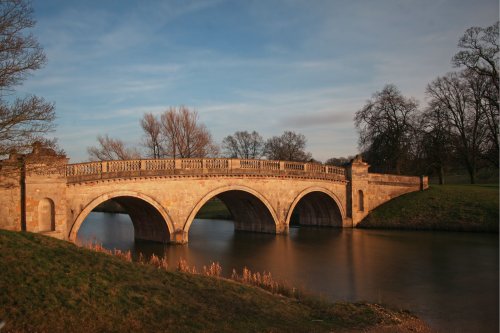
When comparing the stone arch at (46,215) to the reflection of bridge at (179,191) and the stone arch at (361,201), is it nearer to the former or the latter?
the reflection of bridge at (179,191)

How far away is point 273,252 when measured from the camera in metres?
19.2

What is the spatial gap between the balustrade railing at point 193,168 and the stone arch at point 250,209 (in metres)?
1.10

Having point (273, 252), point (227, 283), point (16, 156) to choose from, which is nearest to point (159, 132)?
point (273, 252)

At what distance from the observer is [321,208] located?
29469 mm

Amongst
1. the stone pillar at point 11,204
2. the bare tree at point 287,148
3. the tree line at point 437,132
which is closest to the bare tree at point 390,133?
the tree line at point 437,132

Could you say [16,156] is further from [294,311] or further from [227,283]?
[294,311]

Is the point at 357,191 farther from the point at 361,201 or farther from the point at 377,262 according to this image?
the point at 377,262

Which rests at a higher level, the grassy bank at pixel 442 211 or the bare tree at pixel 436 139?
the bare tree at pixel 436 139

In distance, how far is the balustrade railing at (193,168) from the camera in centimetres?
1731

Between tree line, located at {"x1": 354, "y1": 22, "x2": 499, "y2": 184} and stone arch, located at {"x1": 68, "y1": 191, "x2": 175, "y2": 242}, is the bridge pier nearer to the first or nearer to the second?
stone arch, located at {"x1": 68, "y1": 191, "x2": 175, "y2": 242}

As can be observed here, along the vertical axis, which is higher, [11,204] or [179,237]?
[11,204]

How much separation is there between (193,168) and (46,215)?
21.8 ft

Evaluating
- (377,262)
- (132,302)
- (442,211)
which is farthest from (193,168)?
(442,211)

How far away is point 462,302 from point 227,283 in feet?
19.3
